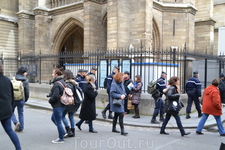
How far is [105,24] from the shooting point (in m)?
15.3

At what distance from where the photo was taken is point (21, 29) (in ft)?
60.9

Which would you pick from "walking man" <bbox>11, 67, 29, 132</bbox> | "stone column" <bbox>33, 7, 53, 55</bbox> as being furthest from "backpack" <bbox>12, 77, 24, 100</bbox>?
"stone column" <bbox>33, 7, 53, 55</bbox>

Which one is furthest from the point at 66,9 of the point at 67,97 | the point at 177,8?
the point at 67,97

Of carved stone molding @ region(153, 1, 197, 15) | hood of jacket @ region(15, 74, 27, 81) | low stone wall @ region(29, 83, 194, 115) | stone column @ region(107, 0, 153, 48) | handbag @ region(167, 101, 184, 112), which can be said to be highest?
carved stone molding @ region(153, 1, 197, 15)

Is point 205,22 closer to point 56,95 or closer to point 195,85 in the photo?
point 195,85

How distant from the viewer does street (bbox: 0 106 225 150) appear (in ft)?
15.2

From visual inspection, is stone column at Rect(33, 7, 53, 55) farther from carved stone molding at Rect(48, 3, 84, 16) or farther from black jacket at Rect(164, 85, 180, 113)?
black jacket at Rect(164, 85, 180, 113)

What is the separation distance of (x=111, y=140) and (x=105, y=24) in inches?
449

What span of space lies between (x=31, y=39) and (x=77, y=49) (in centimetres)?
456

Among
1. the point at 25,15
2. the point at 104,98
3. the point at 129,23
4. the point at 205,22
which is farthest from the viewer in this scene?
the point at 205,22

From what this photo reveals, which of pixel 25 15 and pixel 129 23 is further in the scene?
pixel 25 15

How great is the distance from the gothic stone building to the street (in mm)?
7564

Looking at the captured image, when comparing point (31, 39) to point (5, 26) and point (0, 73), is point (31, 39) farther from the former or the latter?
point (0, 73)

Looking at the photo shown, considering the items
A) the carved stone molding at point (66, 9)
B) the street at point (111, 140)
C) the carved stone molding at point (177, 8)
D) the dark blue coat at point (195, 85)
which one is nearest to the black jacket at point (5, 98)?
the street at point (111, 140)
